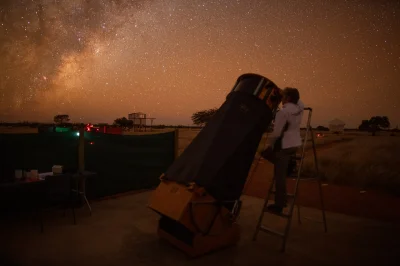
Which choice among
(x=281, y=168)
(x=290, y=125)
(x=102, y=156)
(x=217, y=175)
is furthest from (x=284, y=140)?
(x=102, y=156)

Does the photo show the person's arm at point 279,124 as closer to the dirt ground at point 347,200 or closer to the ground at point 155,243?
the dirt ground at point 347,200

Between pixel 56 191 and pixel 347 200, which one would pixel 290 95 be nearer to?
pixel 56 191

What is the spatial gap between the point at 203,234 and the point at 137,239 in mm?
1289

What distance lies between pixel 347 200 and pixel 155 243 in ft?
17.8

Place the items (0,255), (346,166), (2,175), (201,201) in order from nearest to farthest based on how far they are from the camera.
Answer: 1. (201,201)
2. (0,255)
3. (2,175)
4. (346,166)

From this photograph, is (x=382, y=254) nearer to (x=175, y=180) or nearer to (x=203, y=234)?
(x=203, y=234)

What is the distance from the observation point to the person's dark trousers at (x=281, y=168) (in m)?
4.26

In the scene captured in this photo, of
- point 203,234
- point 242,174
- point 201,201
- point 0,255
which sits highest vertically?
point 242,174

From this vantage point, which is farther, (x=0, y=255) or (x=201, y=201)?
(x=0, y=255)

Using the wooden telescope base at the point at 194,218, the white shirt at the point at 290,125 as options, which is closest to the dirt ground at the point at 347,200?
the white shirt at the point at 290,125

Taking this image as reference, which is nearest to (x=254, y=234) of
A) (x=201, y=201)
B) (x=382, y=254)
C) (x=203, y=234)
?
(x=203, y=234)

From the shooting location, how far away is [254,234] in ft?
14.5

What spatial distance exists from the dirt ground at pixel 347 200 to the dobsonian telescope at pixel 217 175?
1388mm

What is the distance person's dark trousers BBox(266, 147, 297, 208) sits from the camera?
426 centimetres
